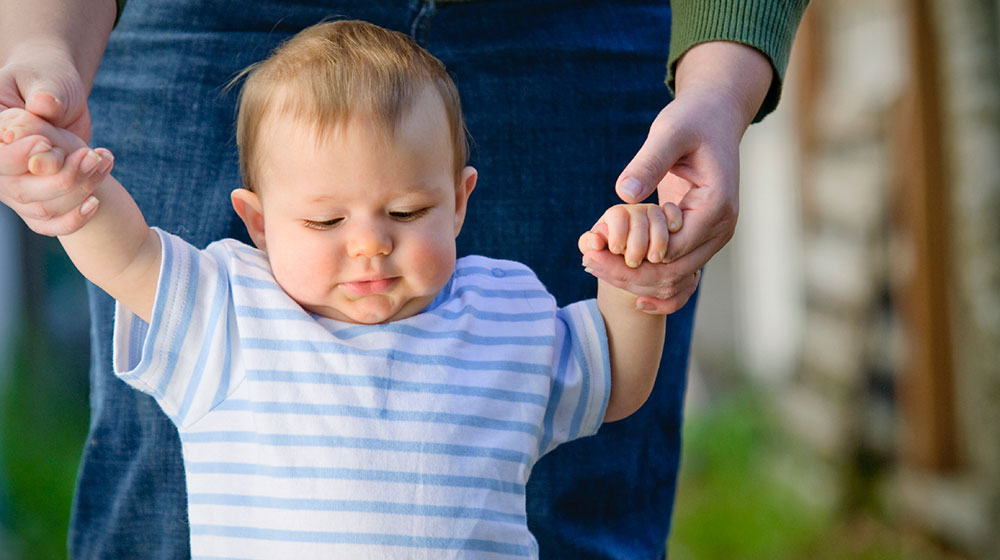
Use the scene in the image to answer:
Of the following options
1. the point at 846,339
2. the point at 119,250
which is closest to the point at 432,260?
the point at 119,250

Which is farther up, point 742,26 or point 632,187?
point 742,26

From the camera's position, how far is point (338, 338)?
0.99m

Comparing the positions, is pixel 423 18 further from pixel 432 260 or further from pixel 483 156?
pixel 432 260

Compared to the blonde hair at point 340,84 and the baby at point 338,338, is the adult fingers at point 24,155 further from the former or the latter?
the blonde hair at point 340,84

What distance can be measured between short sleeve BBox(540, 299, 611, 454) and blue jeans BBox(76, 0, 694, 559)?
0.70ft

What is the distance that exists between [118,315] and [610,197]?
0.57 metres

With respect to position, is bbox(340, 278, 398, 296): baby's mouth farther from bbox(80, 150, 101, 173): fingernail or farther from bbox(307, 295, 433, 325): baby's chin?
bbox(80, 150, 101, 173): fingernail

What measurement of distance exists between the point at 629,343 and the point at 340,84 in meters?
0.36

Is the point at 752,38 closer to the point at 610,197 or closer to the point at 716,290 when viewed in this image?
the point at 610,197

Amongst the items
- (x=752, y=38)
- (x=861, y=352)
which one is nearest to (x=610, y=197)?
(x=752, y=38)

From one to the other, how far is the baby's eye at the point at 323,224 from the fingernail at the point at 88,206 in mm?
177

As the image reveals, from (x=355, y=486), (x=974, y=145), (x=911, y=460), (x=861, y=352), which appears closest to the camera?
(x=355, y=486)

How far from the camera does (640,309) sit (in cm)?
100

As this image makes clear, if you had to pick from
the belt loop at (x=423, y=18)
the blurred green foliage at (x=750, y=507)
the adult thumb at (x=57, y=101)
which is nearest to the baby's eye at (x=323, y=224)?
the adult thumb at (x=57, y=101)
